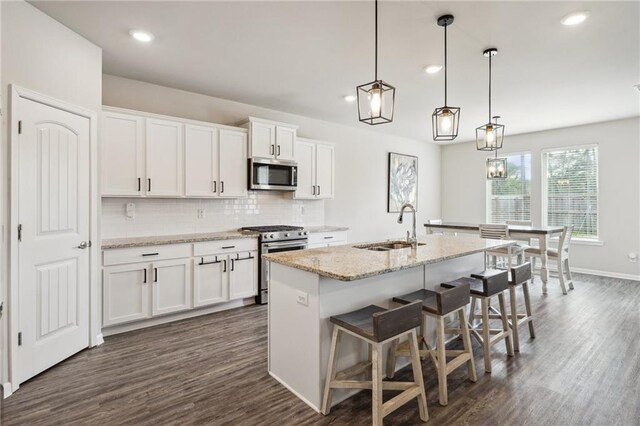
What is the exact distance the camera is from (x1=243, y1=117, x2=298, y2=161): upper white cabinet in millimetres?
4375

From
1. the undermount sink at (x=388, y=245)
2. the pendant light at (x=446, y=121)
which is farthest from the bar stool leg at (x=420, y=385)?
the pendant light at (x=446, y=121)

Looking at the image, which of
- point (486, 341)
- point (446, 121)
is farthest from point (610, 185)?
point (446, 121)

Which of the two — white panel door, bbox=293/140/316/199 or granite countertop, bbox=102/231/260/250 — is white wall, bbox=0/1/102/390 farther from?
white panel door, bbox=293/140/316/199

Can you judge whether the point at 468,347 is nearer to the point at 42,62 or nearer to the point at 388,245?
the point at 388,245

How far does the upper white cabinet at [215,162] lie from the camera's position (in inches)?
155

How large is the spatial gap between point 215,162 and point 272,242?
3.98 feet

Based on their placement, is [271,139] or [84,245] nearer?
[84,245]

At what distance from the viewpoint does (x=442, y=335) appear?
2219 mm

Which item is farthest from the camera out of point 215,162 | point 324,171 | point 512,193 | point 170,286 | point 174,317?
point 512,193

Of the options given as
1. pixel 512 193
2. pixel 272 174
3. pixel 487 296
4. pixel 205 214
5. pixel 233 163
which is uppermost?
pixel 233 163

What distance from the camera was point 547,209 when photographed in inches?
254

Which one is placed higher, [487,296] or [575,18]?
[575,18]

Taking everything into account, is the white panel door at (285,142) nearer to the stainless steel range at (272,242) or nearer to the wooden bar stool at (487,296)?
the stainless steel range at (272,242)

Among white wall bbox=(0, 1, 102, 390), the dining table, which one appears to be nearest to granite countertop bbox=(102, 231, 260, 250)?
white wall bbox=(0, 1, 102, 390)
